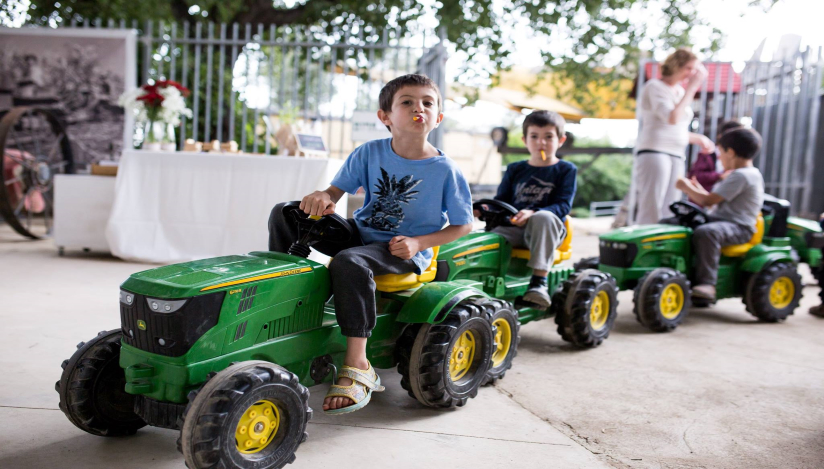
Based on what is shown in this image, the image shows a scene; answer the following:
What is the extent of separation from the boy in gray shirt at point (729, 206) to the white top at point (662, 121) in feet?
2.73

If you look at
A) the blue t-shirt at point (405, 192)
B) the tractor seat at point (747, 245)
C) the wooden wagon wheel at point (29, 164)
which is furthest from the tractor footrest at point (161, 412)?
the wooden wagon wheel at point (29, 164)

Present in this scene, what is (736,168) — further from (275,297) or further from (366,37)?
(366,37)

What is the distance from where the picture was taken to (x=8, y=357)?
9.91 ft

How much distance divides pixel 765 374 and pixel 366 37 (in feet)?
29.3

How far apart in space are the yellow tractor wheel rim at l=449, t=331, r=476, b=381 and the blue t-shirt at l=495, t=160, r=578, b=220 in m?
1.05

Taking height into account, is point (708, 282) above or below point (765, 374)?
above

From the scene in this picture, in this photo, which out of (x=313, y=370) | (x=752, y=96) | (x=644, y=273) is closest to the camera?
(x=313, y=370)

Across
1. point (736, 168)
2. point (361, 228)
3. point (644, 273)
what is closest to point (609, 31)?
point (736, 168)

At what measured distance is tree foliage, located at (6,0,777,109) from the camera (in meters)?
10.2

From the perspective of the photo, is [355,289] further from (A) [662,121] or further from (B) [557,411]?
(A) [662,121]

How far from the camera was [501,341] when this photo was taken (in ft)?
9.89

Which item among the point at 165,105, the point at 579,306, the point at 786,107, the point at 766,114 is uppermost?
the point at 786,107

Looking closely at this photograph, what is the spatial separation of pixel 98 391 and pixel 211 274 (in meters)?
0.55

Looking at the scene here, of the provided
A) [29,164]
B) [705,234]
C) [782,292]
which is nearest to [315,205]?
[705,234]
